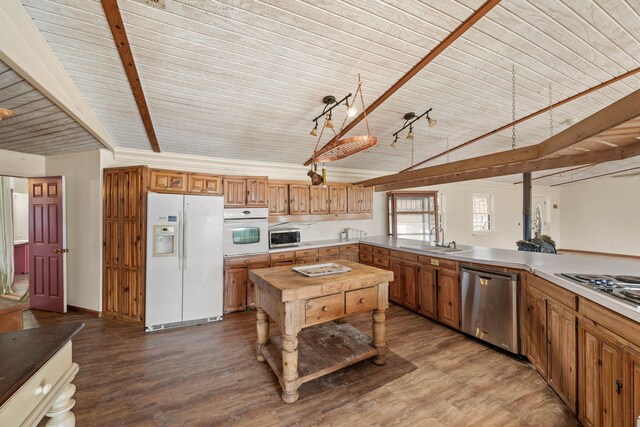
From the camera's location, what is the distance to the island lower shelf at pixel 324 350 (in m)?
2.34

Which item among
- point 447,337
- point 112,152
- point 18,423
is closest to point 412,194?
point 447,337

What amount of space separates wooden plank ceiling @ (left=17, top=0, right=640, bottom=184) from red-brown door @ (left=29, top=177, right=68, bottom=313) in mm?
1505

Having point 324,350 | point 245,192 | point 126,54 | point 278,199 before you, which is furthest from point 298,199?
point 126,54

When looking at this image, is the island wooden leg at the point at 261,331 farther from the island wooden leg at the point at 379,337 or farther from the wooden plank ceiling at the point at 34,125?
the wooden plank ceiling at the point at 34,125

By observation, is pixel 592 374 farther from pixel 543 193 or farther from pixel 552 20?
pixel 543 193

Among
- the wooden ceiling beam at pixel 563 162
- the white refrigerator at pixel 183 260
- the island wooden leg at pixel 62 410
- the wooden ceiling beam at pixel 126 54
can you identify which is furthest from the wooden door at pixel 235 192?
the wooden ceiling beam at pixel 563 162

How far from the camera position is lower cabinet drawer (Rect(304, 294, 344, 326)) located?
2.22 m

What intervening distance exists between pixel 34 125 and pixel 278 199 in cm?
327

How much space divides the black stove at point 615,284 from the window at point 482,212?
652 cm

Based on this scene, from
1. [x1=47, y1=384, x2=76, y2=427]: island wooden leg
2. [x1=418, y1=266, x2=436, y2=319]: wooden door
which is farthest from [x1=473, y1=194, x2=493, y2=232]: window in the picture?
[x1=47, y1=384, x2=76, y2=427]: island wooden leg

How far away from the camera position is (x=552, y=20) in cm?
231

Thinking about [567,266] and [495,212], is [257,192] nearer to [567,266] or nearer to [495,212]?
[567,266]

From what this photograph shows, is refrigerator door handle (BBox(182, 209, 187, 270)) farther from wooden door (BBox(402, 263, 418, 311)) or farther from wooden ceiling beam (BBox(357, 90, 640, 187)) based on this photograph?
wooden ceiling beam (BBox(357, 90, 640, 187))

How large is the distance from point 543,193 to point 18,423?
12835mm
